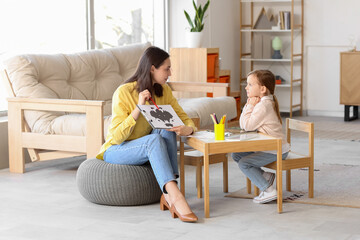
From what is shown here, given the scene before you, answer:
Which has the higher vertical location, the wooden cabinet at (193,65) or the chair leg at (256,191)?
the wooden cabinet at (193,65)

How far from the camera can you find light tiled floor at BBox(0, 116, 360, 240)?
3.03 metres

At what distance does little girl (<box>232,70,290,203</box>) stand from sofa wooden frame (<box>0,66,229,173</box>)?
1.03m

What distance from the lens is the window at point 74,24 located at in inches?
205

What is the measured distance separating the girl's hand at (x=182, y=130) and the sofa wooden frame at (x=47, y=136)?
2.85ft

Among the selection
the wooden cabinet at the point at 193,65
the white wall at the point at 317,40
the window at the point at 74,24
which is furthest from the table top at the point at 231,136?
the white wall at the point at 317,40

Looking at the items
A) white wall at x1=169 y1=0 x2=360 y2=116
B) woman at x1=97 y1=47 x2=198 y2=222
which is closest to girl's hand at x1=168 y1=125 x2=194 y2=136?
woman at x1=97 y1=47 x2=198 y2=222

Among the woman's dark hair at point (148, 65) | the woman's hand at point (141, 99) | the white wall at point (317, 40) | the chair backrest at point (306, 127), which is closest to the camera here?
the woman's hand at point (141, 99)

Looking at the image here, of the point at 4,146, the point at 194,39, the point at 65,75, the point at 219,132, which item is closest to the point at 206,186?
the point at 219,132

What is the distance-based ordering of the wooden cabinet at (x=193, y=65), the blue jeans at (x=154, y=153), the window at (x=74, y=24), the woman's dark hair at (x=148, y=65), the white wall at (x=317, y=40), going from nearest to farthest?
the blue jeans at (x=154, y=153)
the woman's dark hair at (x=148, y=65)
the window at (x=74, y=24)
the wooden cabinet at (x=193, y=65)
the white wall at (x=317, y=40)

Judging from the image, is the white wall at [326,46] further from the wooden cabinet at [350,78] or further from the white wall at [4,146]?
the white wall at [4,146]

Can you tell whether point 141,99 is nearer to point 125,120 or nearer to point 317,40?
point 125,120

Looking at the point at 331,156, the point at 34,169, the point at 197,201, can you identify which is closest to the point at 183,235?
the point at 197,201

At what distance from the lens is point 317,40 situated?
7.57 m

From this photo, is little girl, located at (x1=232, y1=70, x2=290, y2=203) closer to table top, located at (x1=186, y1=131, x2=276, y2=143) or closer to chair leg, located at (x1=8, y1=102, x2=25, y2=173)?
table top, located at (x1=186, y1=131, x2=276, y2=143)
